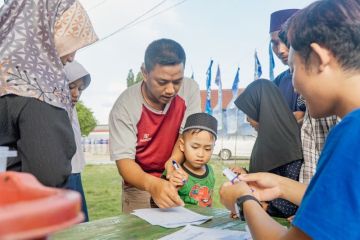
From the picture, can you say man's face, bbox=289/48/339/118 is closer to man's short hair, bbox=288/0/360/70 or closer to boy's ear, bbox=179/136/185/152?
man's short hair, bbox=288/0/360/70

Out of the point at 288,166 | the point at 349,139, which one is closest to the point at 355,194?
the point at 349,139

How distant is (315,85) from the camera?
0.82 metres

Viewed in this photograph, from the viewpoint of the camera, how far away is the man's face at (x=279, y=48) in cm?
226

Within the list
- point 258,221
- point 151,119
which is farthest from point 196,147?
point 258,221

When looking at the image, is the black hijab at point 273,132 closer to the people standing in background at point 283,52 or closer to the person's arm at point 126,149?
the people standing in background at point 283,52

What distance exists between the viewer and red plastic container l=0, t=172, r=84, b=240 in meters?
0.21

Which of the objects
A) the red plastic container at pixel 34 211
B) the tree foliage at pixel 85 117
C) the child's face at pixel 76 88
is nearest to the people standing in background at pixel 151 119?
the child's face at pixel 76 88

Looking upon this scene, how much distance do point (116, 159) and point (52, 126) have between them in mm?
893

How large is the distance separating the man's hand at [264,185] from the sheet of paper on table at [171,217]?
31 cm

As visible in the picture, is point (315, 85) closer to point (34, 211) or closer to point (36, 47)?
point (34, 211)

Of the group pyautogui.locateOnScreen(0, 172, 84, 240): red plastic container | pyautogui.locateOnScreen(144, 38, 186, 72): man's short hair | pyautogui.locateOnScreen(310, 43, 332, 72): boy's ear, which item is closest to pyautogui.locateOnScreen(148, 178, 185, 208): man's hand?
pyautogui.locateOnScreen(144, 38, 186, 72): man's short hair

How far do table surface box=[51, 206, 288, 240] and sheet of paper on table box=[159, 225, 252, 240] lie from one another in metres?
0.05

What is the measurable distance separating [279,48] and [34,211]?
228 centimetres

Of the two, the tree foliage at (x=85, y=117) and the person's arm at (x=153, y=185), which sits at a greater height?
the person's arm at (x=153, y=185)
